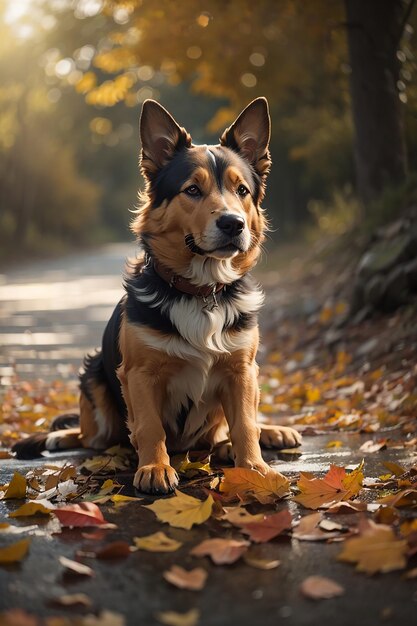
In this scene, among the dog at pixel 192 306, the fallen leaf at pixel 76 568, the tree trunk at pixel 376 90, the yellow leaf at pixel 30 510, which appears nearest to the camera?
the fallen leaf at pixel 76 568

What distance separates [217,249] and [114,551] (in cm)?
170

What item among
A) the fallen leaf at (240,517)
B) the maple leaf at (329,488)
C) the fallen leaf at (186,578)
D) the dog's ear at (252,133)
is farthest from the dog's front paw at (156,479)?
the dog's ear at (252,133)

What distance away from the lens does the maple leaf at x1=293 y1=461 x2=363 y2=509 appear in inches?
119

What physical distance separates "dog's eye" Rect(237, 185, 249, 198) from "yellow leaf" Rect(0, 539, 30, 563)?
216 centimetres

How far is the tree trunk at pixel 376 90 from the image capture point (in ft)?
29.8

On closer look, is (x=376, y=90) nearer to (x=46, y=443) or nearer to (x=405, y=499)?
(x=46, y=443)

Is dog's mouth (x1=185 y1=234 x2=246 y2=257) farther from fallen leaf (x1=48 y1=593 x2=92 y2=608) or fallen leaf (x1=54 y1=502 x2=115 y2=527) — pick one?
fallen leaf (x1=48 y1=593 x2=92 y2=608)

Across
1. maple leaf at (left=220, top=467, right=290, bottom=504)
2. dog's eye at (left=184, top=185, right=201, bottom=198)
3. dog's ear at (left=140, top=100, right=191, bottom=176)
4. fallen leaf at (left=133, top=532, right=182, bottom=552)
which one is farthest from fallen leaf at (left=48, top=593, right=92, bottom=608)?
dog's ear at (left=140, top=100, right=191, bottom=176)

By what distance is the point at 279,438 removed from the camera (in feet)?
14.0

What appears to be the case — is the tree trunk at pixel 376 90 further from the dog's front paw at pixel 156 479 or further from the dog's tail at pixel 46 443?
the dog's front paw at pixel 156 479

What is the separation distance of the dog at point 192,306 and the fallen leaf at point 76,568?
93 centimetres

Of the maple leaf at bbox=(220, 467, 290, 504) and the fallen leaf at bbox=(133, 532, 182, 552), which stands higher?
the maple leaf at bbox=(220, 467, 290, 504)

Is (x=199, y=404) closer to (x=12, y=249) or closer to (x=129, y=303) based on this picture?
(x=129, y=303)

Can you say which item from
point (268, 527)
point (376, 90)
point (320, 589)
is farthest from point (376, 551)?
point (376, 90)
